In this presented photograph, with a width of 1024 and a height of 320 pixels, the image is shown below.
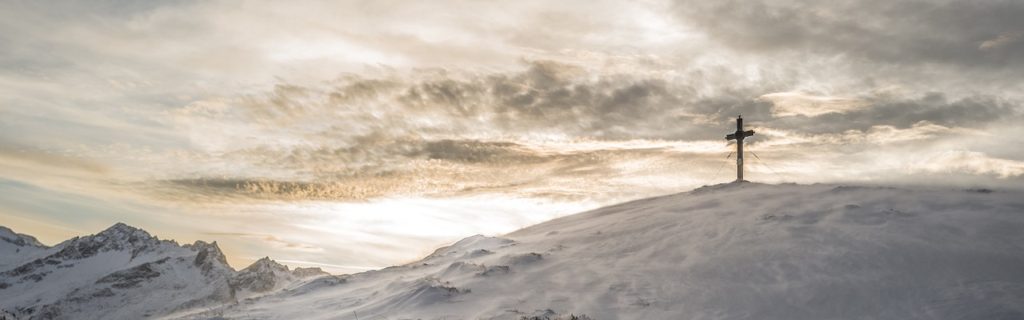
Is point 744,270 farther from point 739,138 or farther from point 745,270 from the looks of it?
point 739,138

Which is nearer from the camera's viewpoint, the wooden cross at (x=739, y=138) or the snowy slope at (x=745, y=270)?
the snowy slope at (x=745, y=270)

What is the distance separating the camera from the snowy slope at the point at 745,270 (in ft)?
33.9

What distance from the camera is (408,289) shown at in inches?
577

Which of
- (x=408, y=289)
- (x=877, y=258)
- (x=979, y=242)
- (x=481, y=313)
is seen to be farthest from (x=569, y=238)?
(x=979, y=242)

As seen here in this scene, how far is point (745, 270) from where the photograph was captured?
477 inches

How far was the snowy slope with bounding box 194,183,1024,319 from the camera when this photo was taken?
1032cm

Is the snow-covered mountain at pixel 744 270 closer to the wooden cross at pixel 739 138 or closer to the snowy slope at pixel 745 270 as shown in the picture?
the snowy slope at pixel 745 270

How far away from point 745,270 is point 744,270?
2 centimetres

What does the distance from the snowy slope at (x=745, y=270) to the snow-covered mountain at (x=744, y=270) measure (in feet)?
0.12

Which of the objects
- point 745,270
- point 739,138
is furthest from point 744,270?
point 739,138

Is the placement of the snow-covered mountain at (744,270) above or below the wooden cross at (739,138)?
below

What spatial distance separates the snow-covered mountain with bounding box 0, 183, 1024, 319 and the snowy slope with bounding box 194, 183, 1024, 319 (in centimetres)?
4

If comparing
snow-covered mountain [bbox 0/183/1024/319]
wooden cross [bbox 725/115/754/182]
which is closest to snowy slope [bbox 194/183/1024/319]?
snow-covered mountain [bbox 0/183/1024/319]

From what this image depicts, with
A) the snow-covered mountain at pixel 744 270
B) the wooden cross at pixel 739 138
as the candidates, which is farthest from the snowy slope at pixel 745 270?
the wooden cross at pixel 739 138
